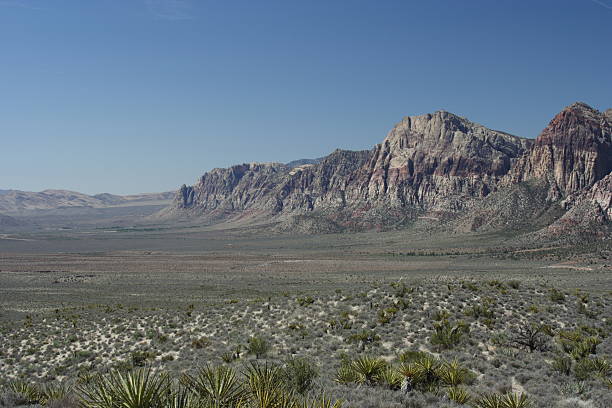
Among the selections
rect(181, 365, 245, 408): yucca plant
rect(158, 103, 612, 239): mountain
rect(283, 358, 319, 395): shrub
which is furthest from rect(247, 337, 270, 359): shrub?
rect(158, 103, 612, 239): mountain

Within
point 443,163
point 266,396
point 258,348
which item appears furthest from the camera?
point 443,163

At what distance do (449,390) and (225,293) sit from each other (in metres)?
39.7

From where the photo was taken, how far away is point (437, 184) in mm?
175375

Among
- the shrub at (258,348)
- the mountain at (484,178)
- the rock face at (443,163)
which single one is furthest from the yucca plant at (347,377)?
the rock face at (443,163)

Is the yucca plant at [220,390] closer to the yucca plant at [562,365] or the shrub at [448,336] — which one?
the shrub at [448,336]

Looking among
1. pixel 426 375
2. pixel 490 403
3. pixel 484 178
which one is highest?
pixel 484 178

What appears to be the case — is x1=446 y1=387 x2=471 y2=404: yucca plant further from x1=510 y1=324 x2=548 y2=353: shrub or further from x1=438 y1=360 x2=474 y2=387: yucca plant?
x1=510 y1=324 x2=548 y2=353: shrub

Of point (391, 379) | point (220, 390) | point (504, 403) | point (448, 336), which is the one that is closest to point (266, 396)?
point (220, 390)

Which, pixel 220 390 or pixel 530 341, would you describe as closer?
pixel 220 390

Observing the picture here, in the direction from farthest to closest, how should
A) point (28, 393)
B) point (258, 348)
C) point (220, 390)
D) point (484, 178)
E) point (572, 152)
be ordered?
1. point (484, 178)
2. point (572, 152)
3. point (258, 348)
4. point (28, 393)
5. point (220, 390)

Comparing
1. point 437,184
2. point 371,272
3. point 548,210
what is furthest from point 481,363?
point 437,184

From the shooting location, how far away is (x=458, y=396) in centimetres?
1095

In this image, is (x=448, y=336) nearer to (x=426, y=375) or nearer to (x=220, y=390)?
(x=426, y=375)

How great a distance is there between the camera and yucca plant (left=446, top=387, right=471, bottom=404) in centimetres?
1083
